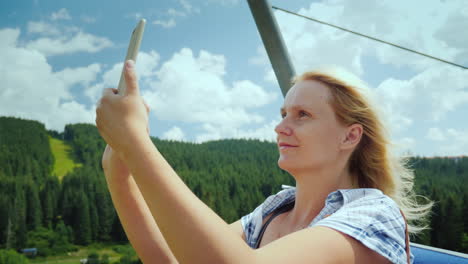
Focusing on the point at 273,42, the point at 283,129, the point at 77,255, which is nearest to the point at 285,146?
the point at 283,129

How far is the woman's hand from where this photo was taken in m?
0.41

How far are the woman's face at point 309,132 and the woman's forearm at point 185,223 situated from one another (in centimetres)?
32

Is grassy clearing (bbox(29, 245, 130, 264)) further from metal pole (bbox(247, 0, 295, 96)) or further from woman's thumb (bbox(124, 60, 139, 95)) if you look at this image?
woman's thumb (bbox(124, 60, 139, 95))

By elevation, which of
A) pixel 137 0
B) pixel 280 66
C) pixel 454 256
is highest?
pixel 137 0

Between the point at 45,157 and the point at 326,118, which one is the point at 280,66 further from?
the point at 45,157

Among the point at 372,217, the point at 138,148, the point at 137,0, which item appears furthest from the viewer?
the point at 137,0

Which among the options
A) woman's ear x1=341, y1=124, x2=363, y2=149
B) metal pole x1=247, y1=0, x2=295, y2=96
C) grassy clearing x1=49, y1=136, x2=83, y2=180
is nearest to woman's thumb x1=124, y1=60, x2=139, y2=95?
woman's ear x1=341, y1=124, x2=363, y2=149

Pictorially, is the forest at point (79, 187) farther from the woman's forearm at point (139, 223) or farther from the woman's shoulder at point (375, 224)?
the woman's shoulder at point (375, 224)

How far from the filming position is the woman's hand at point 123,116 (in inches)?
16.2

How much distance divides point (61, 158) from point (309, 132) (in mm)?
54916

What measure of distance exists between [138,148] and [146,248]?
344 mm

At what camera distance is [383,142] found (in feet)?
2.48

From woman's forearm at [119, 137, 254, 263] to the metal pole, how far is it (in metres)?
0.75

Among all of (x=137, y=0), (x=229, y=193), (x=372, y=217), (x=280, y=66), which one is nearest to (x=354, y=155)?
(x=372, y=217)
